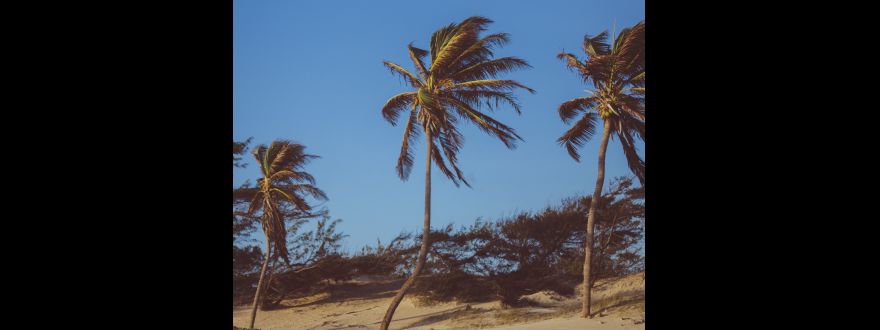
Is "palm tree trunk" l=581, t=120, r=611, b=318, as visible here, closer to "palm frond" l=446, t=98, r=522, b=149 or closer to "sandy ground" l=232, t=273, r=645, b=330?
"sandy ground" l=232, t=273, r=645, b=330

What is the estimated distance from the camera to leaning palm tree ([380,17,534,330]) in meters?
13.7

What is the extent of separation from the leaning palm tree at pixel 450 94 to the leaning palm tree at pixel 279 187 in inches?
60.0

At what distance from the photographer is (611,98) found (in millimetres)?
13938

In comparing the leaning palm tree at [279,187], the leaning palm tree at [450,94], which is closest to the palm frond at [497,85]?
the leaning palm tree at [450,94]

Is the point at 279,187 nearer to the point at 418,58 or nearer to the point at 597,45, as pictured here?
the point at 418,58

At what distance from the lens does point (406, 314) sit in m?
14.0

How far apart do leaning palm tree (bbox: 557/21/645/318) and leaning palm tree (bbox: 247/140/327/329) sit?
411 cm

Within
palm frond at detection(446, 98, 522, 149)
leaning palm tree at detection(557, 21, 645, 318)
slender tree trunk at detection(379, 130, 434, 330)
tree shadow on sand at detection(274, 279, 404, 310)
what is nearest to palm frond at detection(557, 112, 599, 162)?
leaning palm tree at detection(557, 21, 645, 318)

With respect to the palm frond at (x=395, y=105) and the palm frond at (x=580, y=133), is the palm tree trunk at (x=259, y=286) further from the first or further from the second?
the palm frond at (x=580, y=133)

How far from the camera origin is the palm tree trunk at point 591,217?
1399cm
